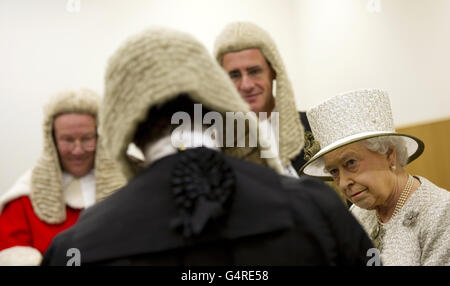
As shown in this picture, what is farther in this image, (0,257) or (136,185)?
(0,257)

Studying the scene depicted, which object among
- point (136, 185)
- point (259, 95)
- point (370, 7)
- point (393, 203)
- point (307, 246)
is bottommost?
point (393, 203)

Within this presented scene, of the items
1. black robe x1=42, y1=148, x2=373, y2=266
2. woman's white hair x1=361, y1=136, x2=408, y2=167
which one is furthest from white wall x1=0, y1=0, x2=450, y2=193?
black robe x1=42, y1=148, x2=373, y2=266

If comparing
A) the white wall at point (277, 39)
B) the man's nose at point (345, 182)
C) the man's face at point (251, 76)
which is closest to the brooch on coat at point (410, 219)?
the man's nose at point (345, 182)

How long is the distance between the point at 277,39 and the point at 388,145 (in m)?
1.95

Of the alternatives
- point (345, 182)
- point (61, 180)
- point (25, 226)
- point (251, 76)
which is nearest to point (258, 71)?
point (251, 76)

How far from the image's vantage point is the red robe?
59.8 inches

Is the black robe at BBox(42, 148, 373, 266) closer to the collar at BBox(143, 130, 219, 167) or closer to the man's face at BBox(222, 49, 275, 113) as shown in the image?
the collar at BBox(143, 130, 219, 167)

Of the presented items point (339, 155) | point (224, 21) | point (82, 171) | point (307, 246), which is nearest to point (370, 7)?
point (224, 21)

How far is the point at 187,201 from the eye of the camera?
74cm

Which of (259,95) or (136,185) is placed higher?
(259,95)

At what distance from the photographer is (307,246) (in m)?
0.77

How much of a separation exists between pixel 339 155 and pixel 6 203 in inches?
51.4
